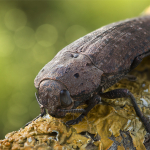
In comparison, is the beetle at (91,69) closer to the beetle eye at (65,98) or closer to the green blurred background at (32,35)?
the beetle eye at (65,98)

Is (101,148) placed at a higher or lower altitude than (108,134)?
lower

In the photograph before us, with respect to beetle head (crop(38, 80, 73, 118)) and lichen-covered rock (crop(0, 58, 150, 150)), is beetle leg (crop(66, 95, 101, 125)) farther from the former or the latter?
beetle head (crop(38, 80, 73, 118))

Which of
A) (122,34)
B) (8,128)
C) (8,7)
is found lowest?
(122,34)

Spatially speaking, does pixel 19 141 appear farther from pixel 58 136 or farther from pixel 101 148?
pixel 101 148

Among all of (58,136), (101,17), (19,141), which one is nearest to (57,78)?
(58,136)

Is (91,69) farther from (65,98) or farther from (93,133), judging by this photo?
(93,133)

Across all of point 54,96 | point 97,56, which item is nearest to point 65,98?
point 54,96

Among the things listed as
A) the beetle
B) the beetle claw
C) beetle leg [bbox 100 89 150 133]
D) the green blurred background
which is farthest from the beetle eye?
the green blurred background

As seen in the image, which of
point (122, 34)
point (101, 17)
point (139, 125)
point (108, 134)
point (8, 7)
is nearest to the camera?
point (108, 134)
